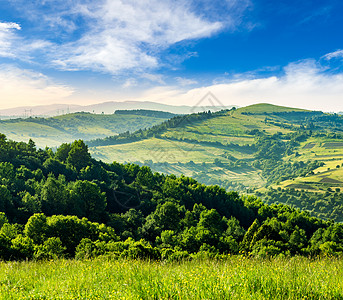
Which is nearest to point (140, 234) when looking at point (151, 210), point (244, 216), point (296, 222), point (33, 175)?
point (151, 210)

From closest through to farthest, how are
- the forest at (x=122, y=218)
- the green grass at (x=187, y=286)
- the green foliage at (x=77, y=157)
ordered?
the green grass at (x=187, y=286), the forest at (x=122, y=218), the green foliage at (x=77, y=157)

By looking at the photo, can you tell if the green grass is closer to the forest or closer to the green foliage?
the forest

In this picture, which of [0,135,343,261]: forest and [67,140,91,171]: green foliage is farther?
[67,140,91,171]: green foliage

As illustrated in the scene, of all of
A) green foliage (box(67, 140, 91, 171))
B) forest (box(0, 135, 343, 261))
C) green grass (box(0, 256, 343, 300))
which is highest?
green grass (box(0, 256, 343, 300))

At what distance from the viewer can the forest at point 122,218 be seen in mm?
35562

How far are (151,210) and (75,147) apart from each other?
38.0 meters

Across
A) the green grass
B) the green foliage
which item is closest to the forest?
the green foliage

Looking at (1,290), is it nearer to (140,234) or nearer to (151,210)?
(140,234)

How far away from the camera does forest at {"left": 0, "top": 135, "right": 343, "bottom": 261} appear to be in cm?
3556

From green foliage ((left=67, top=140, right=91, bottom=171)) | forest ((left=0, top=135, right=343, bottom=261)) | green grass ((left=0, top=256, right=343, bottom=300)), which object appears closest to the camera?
green grass ((left=0, top=256, right=343, bottom=300))

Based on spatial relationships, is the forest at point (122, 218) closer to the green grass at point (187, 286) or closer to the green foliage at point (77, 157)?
the green foliage at point (77, 157)

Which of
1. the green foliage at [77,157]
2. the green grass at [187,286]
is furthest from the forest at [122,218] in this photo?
the green grass at [187,286]

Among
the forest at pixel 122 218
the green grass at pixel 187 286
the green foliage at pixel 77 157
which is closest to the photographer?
the green grass at pixel 187 286

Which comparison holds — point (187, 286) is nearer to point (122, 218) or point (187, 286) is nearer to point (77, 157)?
point (122, 218)
